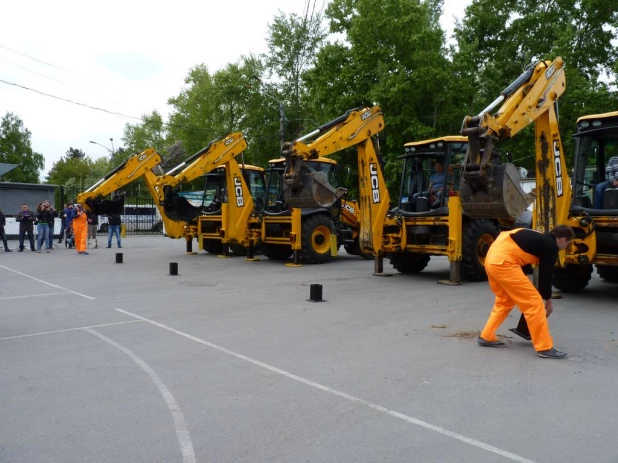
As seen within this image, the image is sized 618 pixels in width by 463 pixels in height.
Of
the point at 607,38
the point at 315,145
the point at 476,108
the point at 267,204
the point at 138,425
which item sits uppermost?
the point at 607,38

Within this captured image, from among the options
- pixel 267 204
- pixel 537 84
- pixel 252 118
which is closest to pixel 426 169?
pixel 537 84

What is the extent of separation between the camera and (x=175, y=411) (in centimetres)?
458

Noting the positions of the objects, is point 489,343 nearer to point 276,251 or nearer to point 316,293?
point 316,293

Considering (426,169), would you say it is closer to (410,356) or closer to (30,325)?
(410,356)

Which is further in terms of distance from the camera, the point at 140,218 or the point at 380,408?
the point at 140,218

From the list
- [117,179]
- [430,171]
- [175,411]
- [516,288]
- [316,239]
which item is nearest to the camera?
[175,411]

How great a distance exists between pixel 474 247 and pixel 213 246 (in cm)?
1032

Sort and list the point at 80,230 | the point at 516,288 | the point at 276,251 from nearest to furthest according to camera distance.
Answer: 1. the point at 516,288
2. the point at 276,251
3. the point at 80,230

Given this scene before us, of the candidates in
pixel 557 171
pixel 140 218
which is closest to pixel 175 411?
pixel 557 171

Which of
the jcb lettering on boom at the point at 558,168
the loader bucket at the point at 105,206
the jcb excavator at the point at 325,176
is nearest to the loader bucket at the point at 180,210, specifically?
the loader bucket at the point at 105,206

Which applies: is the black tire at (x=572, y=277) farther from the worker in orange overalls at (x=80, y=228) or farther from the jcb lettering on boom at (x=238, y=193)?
the worker in orange overalls at (x=80, y=228)

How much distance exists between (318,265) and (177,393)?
36.0 ft

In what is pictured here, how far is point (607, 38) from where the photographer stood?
29.2 meters

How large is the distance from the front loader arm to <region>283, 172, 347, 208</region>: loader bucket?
302 inches
